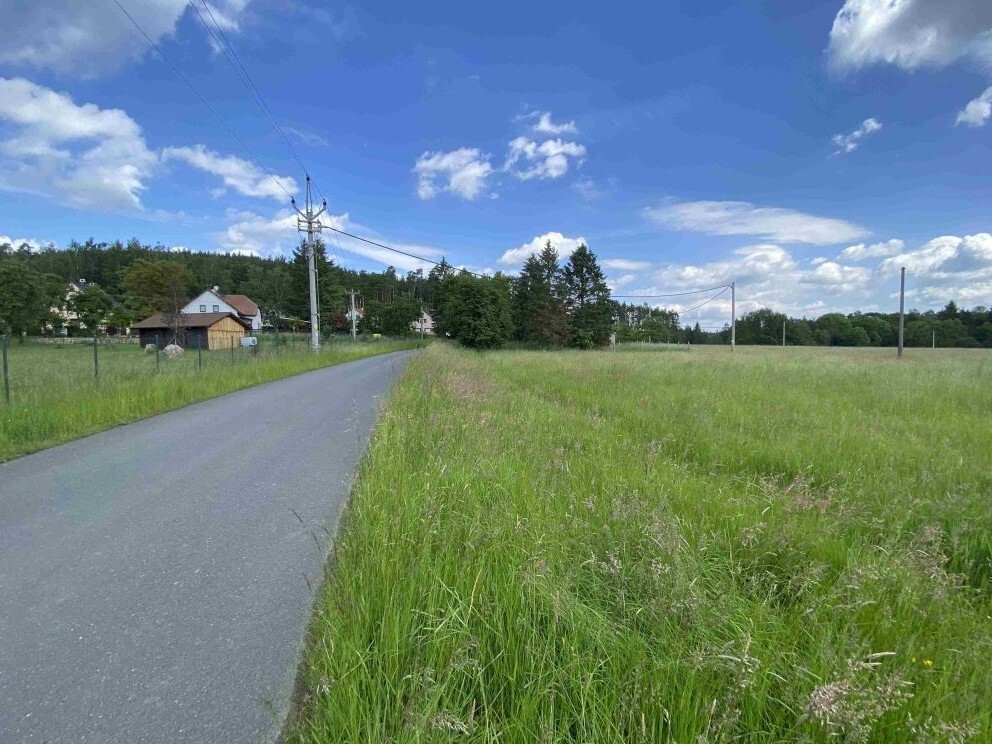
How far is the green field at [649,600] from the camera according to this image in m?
1.70

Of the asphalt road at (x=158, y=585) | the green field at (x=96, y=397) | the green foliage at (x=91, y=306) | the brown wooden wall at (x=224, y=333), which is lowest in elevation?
the asphalt road at (x=158, y=585)

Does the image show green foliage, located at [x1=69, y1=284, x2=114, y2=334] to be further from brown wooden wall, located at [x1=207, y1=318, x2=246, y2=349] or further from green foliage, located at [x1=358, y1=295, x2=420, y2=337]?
green foliage, located at [x1=358, y1=295, x2=420, y2=337]

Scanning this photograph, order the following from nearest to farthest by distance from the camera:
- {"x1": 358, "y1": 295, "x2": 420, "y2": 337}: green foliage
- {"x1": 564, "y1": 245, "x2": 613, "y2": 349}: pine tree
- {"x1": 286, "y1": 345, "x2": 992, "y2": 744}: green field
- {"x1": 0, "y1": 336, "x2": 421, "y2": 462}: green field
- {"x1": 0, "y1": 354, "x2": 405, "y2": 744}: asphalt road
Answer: {"x1": 286, "y1": 345, "x2": 992, "y2": 744}: green field
{"x1": 0, "y1": 354, "x2": 405, "y2": 744}: asphalt road
{"x1": 0, "y1": 336, "x2": 421, "y2": 462}: green field
{"x1": 564, "y1": 245, "x2": 613, "y2": 349}: pine tree
{"x1": 358, "y1": 295, "x2": 420, "y2": 337}: green foliage

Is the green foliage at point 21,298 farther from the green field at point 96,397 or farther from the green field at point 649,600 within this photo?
the green field at point 649,600

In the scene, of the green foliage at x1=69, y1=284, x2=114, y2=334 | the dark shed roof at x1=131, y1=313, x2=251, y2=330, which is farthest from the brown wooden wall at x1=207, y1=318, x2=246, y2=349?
the green foliage at x1=69, y1=284, x2=114, y2=334

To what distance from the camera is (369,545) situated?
9.59 feet

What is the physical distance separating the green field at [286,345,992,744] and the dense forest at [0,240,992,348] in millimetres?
42139

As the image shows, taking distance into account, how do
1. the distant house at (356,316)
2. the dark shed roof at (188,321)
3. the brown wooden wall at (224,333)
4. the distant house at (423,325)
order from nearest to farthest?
the brown wooden wall at (224,333), the dark shed roof at (188,321), the distant house at (423,325), the distant house at (356,316)

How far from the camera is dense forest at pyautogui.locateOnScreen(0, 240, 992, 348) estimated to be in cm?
5397

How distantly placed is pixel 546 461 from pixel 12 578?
4306 mm

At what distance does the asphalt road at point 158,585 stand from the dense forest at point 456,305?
134 feet

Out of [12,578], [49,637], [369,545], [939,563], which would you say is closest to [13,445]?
[12,578]

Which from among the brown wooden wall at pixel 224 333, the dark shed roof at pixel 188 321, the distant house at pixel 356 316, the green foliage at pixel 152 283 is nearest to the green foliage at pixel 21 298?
the dark shed roof at pixel 188 321

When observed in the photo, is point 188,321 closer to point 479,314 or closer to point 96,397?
point 479,314
